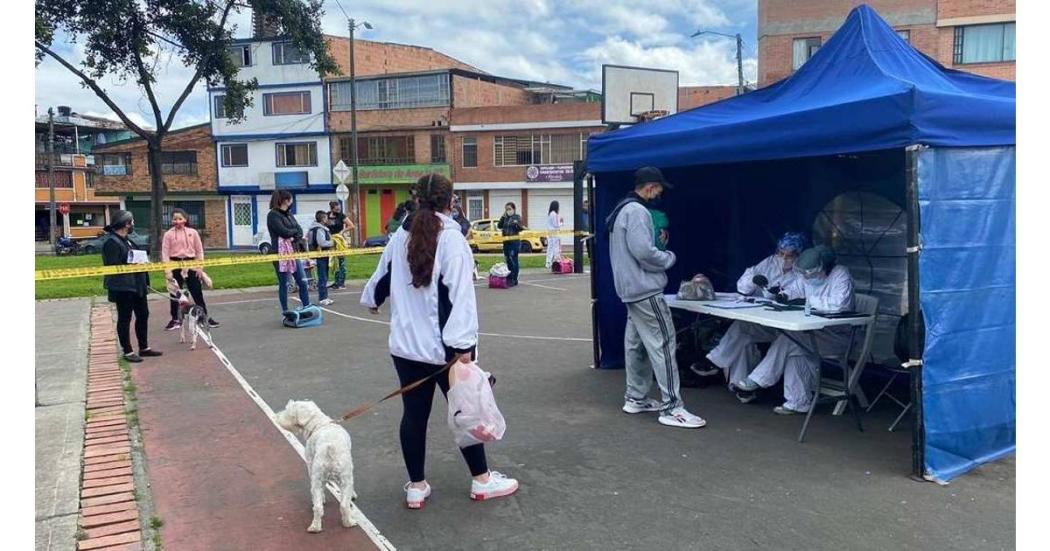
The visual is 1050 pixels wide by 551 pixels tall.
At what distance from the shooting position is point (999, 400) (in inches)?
195

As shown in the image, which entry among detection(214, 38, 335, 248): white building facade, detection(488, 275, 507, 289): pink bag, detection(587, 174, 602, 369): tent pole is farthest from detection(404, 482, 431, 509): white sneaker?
detection(214, 38, 335, 248): white building facade

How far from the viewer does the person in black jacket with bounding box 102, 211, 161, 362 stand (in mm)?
8016

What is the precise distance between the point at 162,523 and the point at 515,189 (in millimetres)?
36081

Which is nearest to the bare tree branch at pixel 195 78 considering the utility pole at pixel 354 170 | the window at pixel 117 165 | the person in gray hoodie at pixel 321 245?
the person in gray hoodie at pixel 321 245

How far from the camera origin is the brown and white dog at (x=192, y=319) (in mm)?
9234

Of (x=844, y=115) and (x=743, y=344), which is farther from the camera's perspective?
(x=743, y=344)

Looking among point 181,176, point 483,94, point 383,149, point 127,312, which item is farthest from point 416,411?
point 181,176

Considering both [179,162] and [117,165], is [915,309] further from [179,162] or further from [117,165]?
[117,165]

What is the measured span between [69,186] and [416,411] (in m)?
62.2

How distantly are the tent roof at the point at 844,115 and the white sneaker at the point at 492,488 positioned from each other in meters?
2.90

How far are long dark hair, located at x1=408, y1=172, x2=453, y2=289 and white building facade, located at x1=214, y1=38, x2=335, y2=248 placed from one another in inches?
1565

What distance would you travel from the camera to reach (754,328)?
668cm

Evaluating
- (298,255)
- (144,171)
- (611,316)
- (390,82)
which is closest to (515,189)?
(390,82)

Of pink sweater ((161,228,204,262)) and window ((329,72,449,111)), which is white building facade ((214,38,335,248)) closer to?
window ((329,72,449,111))
